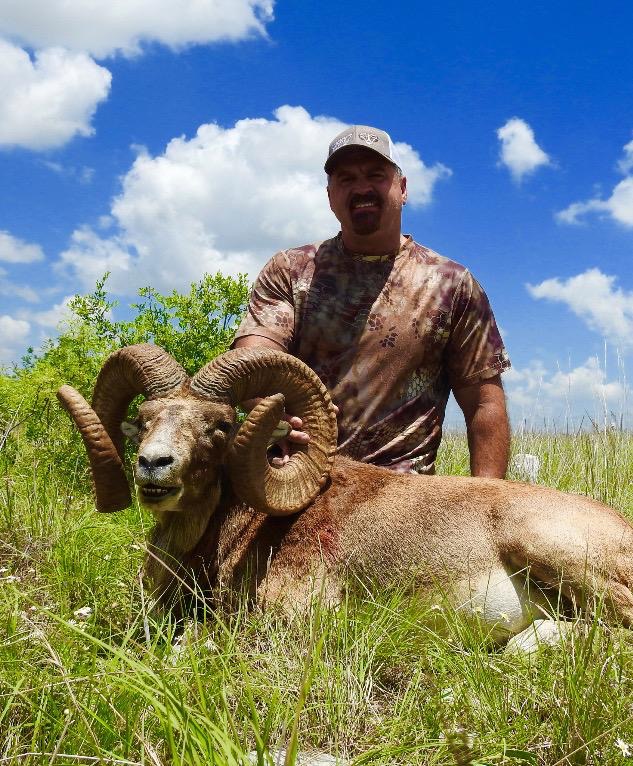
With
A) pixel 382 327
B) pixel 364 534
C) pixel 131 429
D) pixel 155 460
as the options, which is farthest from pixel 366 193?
pixel 155 460

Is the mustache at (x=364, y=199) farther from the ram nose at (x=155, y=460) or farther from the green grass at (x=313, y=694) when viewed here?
the green grass at (x=313, y=694)

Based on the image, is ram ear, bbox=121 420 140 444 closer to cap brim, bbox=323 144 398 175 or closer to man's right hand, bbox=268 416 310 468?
man's right hand, bbox=268 416 310 468

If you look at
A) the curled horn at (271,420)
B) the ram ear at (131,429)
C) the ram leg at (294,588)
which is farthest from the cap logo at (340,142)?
the ram leg at (294,588)

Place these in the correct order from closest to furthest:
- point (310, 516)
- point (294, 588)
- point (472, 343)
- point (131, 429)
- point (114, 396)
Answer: point (294, 588)
point (310, 516)
point (131, 429)
point (114, 396)
point (472, 343)

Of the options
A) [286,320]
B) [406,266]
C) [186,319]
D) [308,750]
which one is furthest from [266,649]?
[186,319]

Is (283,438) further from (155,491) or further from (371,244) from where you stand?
(371,244)

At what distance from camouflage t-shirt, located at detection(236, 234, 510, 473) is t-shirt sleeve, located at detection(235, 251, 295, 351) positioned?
0.01 meters

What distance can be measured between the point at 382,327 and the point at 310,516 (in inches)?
86.2

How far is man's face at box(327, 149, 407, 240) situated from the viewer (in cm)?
682

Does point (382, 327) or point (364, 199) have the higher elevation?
point (364, 199)

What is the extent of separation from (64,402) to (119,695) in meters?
2.95

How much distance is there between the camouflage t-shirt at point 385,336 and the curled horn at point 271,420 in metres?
1.30

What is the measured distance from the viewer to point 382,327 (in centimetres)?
664

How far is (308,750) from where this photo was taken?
10.1ft
